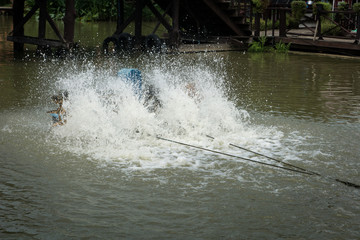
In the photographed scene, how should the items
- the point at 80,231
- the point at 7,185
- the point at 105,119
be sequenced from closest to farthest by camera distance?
the point at 80,231, the point at 7,185, the point at 105,119

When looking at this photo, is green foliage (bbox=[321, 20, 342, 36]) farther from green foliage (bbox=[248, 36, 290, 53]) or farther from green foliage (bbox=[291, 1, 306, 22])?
green foliage (bbox=[248, 36, 290, 53])

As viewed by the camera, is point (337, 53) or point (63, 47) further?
point (337, 53)

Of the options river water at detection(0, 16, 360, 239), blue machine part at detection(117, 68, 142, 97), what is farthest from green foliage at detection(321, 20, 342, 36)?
blue machine part at detection(117, 68, 142, 97)

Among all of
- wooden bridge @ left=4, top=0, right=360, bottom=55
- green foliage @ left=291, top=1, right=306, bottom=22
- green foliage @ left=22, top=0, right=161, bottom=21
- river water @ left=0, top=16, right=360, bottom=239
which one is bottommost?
river water @ left=0, top=16, right=360, bottom=239

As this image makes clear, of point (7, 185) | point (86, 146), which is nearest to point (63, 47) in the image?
point (86, 146)

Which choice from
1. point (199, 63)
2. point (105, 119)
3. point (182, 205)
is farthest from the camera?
point (199, 63)

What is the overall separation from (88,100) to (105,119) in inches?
18.4

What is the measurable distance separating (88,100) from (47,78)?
559 cm

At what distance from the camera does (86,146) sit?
761cm

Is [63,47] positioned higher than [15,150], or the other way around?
[63,47]

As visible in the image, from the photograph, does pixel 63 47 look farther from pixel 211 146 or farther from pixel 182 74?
pixel 211 146

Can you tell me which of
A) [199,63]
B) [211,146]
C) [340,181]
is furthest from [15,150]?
[199,63]

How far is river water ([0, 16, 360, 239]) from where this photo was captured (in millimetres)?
5094

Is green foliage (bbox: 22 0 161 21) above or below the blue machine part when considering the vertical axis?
above
